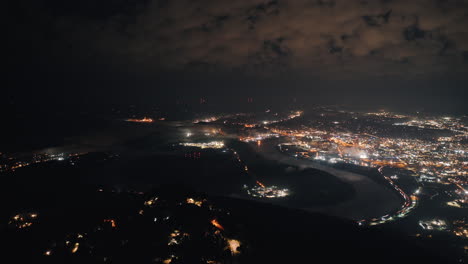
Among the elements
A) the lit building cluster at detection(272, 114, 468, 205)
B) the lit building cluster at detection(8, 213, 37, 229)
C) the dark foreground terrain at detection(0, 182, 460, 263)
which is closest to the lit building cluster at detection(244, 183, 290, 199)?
the dark foreground terrain at detection(0, 182, 460, 263)

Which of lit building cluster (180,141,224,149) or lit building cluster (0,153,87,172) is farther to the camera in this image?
lit building cluster (180,141,224,149)

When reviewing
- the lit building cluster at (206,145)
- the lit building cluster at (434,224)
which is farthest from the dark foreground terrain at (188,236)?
the lit building cluster at (206,145)

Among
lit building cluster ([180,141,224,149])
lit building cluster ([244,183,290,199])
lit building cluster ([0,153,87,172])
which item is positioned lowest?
lit building cluster ([244,183,290,199])

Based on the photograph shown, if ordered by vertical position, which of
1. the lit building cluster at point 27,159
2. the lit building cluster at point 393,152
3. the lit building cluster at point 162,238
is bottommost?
the lit building cluster at point 393,152

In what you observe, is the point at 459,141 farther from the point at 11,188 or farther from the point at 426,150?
the point at 11,188

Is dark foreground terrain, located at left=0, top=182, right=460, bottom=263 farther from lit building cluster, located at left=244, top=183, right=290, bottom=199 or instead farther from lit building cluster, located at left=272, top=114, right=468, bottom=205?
lit building cluster, located at left=272, top=114, right=468, bottom=205

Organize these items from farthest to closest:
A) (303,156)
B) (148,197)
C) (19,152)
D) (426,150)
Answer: (426,150)
(303,156)
(19,152)
(148,197)


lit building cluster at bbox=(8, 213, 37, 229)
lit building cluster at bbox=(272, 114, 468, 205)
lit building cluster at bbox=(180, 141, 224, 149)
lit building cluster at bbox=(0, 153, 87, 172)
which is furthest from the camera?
lit building cluster at bbox=(180, 141, 224, 149)

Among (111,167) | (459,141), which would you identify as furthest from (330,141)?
(111,167)

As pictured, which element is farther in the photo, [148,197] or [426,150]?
[426,150]

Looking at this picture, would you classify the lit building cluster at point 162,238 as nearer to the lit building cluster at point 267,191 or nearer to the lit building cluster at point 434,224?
the lit building cluster at point 267,191

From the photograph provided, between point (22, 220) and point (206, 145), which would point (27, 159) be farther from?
point (206, 145)
